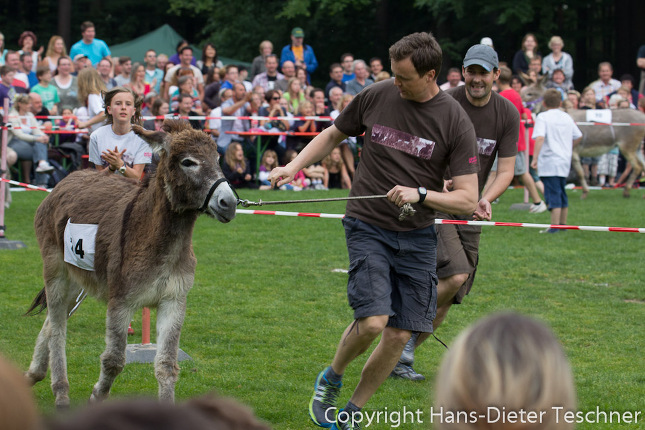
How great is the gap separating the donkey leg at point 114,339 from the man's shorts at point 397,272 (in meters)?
1.41

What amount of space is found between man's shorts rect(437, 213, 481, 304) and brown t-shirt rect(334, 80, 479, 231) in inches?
40.3

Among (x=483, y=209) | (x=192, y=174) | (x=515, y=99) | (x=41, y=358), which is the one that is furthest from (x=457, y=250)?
(x=515, y=99)

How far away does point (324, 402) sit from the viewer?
5.67 meters

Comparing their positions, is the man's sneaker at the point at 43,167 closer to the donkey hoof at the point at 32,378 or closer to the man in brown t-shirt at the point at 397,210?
the donkey hoof at the point at 32,378

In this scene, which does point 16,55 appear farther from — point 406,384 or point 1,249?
point 406,384

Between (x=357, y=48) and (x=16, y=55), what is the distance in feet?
53.2

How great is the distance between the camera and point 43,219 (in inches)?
260

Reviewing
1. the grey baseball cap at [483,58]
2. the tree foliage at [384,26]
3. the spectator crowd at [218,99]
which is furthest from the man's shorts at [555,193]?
the tree foliage at [384,26]

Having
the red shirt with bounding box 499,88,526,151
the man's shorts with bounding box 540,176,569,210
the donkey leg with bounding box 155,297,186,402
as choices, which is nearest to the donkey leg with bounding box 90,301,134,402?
the donkey leg with bounding box 155,297,186,402

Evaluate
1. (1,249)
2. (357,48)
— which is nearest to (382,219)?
(1,249)

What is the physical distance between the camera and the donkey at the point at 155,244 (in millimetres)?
5531

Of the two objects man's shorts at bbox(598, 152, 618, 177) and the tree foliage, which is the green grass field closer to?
man's shorts at bbox(598, 152, 618, 177)

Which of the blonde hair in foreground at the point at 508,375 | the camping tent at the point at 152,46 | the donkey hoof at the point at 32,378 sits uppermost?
the camping tent at the point at 152,46

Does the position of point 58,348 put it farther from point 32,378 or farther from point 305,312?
point 305,312
